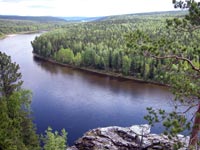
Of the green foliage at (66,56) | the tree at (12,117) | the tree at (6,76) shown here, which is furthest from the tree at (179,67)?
the green foliage at (66,56)

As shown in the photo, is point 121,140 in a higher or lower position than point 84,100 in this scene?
higher

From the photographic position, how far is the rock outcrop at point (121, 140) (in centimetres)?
2059

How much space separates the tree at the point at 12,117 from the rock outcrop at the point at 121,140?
4.95 m

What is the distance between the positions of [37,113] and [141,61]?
23.2 metres

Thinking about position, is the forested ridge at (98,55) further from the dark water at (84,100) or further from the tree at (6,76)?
the tree at (6,76)

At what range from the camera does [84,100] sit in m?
35.4

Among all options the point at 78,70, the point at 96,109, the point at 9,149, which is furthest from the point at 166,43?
the point at 78,70

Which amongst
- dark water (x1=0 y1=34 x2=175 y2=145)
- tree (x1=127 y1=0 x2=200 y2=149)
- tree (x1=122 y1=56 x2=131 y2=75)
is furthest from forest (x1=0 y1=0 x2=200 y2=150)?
tree (x1=122 y1=56 x2=131 y2=75)

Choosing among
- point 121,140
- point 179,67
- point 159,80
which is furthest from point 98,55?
point 179,67

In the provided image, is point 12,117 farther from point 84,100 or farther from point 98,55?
point 98,55

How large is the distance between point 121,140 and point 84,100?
14706mm

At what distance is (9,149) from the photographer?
43.6ft

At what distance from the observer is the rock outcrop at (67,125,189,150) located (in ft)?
67.6

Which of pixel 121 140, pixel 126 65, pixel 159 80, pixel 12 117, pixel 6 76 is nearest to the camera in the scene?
pixel 159 80
